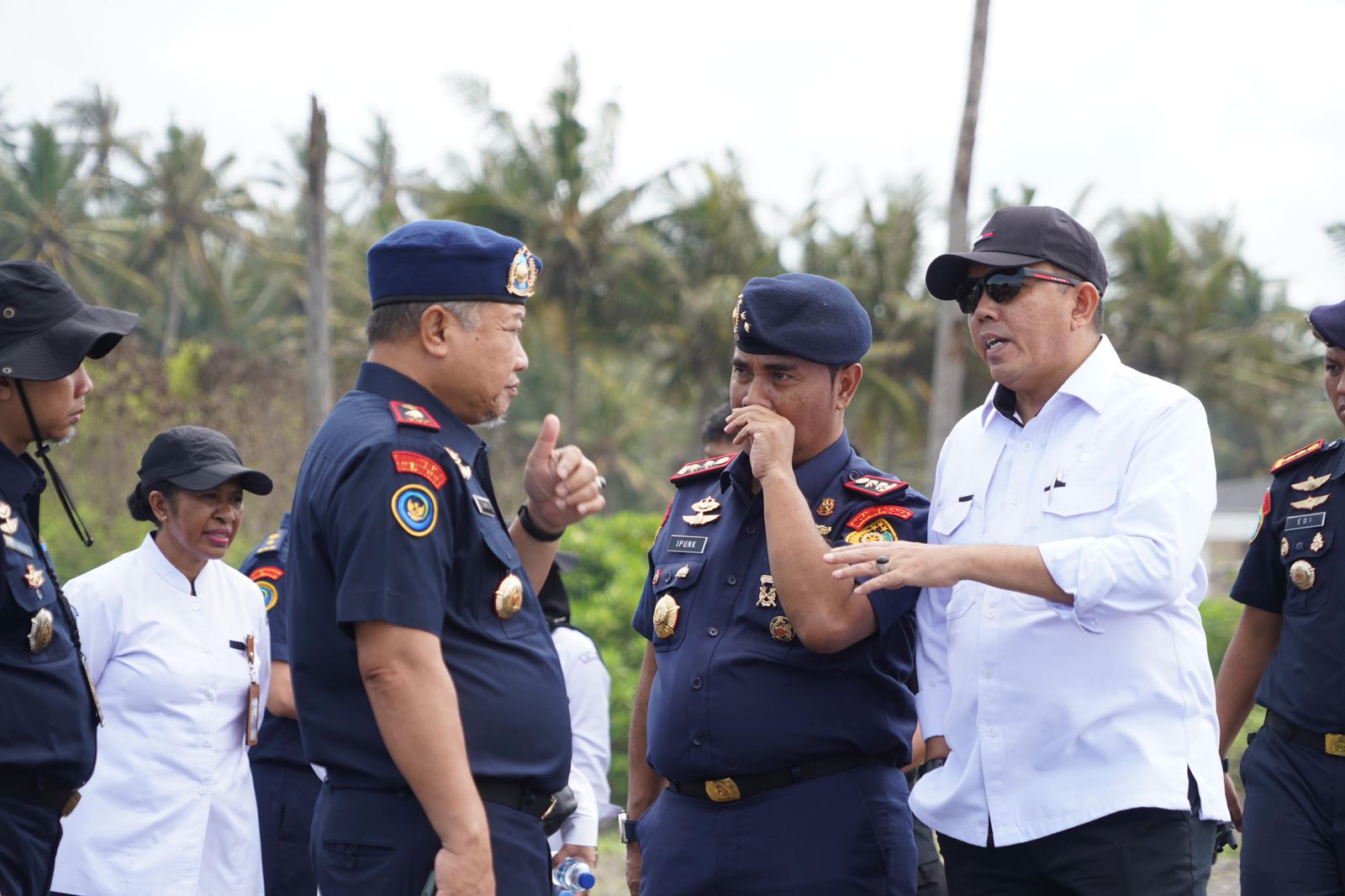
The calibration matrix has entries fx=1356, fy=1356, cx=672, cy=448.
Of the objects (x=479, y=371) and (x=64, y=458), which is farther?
(x=64, y=458)

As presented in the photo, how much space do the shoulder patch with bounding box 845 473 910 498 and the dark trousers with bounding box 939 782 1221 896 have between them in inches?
36.2

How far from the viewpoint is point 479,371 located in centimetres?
303

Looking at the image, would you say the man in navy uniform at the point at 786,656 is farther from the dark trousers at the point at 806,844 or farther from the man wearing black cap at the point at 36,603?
the man wearing black cap at the point at 36,603

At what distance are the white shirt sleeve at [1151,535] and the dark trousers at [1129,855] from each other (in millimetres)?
445

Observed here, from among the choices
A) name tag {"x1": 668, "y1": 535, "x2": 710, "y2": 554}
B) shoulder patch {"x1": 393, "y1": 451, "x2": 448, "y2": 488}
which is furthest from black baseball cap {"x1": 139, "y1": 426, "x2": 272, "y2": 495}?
shoulder patch {"x1": 393, "y1": 451, "x2": 448, "y2": 488}

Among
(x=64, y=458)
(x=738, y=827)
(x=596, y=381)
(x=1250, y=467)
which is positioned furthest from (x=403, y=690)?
(x=1250, y=467)

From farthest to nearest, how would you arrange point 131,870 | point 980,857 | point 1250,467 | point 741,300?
point 1250,467
point 131,870
point 741,300
point 980,857

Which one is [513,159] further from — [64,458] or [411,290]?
[411,290]

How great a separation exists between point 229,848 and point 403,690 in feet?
7.56

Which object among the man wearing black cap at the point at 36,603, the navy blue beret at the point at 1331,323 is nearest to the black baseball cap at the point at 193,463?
the man wearing black cap at the point at 36,603

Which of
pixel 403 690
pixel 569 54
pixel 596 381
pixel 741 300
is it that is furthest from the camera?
pixel 596 381

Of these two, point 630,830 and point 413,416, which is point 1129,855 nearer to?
point 630,830

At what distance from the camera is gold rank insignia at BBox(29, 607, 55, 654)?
3.27m

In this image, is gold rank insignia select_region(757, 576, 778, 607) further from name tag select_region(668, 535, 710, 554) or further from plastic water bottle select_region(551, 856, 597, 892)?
plastic water bottle select_region(551, 856, 597, 892)
